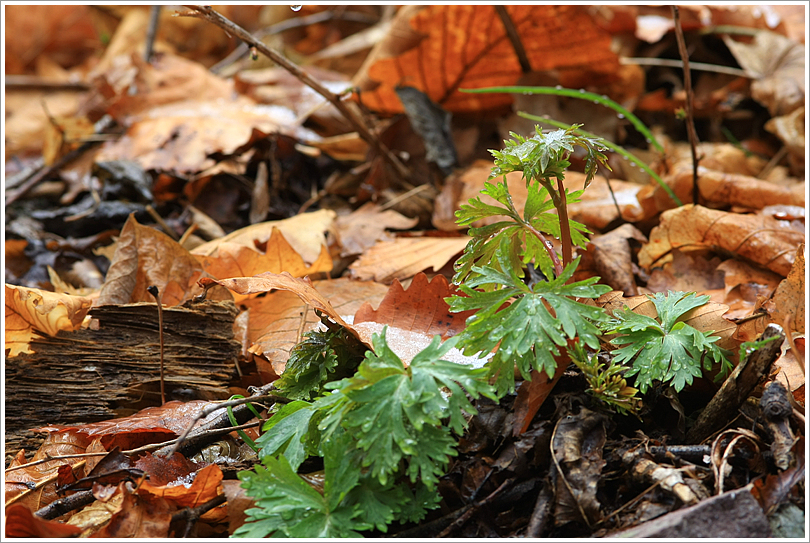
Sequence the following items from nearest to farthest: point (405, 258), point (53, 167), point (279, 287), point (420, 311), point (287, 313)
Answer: point (279, 287) → point (420, 311) → point (287, 313) → point (405, 258) → point (53, 167)

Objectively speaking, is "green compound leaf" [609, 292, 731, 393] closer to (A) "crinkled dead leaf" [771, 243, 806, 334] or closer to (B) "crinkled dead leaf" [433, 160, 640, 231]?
(A) "crinkled dead leaf" [771, 243, 806, 334]

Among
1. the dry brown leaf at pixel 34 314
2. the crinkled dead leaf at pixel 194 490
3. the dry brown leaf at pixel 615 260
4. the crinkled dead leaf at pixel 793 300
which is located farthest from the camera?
the dry brown leaf at pixel 615 260

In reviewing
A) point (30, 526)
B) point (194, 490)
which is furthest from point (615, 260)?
point (30, 526)

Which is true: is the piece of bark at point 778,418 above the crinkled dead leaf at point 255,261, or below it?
above

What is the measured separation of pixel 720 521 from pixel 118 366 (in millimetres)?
1703

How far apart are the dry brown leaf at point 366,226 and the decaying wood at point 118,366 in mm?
781

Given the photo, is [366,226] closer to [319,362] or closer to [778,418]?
[319,362]

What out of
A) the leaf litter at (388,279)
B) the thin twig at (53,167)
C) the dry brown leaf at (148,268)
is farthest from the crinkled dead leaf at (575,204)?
the thin twig at (53,167)

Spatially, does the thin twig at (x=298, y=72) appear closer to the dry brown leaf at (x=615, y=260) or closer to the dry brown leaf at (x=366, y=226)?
the dry brown leaf at (x=366, y=226)

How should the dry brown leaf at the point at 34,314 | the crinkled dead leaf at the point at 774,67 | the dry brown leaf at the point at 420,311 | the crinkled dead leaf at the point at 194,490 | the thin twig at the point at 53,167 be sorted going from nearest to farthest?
the crinkled dead leaf at the point at 194,490 < the dry brown leaf at the point at 420,311 < the dry brown leaf at the point at 34,314 < the crinkled dead leaf at the point at 774,67 < the thin twig at the point at 53,167

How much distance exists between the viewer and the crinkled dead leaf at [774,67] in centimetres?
303

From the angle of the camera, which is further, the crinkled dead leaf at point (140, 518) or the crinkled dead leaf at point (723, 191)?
the crinkled dead leaf at point (723, 191)

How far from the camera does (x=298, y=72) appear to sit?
7.73 ft

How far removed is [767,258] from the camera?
2090 millimetres
